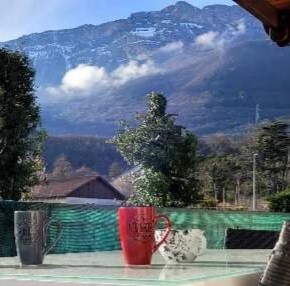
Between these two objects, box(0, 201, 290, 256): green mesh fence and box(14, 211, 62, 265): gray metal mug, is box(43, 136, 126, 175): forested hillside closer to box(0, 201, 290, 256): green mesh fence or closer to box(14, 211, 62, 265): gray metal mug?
box(0, 201, 290, 256): green mesh fence

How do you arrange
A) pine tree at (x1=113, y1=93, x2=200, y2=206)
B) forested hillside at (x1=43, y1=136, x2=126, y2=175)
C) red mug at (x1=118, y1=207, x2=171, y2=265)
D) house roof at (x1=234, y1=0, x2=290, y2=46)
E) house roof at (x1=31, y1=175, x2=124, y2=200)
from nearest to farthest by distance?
red mug at (x1=118, y1=207, x2=171, y2=265) → house roof at (x1=234, y1=0, x2=290, y2=46) → pine tree at (x1=113, y1=93, x2=200, y2=206) → house roof at (x1=31, y1=175, x2=124, y2=200) → forested hillside at (x1=43, y1=136, x2=126, y2=175)

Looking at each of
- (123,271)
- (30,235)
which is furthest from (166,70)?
(123,271)

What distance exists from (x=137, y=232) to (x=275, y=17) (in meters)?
1.56

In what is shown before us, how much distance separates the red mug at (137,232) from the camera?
1253mm

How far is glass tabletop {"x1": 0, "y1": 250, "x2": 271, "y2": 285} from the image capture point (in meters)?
0.99

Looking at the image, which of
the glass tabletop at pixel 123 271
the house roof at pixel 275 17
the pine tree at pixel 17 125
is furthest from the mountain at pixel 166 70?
the glass tabletop at pixel 123 271

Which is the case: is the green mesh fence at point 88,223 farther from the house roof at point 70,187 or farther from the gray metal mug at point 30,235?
the house roof at point 70,187

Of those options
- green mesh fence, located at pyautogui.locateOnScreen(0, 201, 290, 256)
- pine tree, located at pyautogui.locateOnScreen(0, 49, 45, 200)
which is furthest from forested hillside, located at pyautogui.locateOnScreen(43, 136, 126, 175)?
green mesh fence, located at pyautogui.locateOnScreen(0, 201, 290, 256)

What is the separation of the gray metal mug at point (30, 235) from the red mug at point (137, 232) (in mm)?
147

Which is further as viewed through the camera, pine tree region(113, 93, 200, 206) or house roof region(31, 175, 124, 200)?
house roof region(31, 175, 124, 200)

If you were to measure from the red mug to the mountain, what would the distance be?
57.5 m

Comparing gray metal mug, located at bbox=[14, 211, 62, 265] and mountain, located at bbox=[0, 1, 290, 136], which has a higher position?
mountain, located at bbox=[0, 1, 290, 136]

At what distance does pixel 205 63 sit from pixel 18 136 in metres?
91.2

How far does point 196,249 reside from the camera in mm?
1392
